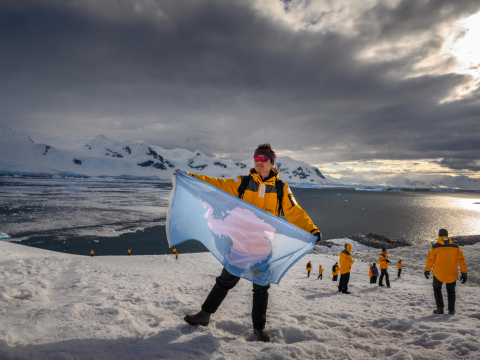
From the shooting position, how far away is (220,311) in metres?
4.27

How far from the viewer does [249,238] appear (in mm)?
3342

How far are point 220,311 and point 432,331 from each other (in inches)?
146

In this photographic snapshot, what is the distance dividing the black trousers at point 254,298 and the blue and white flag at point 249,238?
0.59 feet

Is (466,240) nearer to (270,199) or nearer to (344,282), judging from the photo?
(344,282)

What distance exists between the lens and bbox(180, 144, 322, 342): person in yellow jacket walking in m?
3.28

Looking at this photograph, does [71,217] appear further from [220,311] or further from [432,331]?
[432,331]

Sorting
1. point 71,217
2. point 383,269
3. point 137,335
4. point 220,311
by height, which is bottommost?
point 71,217

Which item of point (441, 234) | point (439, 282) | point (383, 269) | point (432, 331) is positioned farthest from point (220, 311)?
point (383, 269)

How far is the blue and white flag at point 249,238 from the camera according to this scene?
3.25m

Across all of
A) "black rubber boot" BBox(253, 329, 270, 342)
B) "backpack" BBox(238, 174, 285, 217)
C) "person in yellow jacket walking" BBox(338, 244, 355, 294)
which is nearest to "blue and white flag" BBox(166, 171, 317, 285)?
"backpack" BBox(238, 174, 285, 217)

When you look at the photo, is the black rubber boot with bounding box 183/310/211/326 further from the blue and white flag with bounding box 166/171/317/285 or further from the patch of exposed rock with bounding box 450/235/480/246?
the patch of exposed rock with bounding box 450/235/480/246

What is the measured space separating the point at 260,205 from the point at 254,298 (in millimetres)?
1411

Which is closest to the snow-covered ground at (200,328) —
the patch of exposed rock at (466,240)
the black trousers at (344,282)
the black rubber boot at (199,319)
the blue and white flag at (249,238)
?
the black rubber boot at (199,319)

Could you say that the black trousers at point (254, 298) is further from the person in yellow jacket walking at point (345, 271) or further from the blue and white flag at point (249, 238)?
the person in yellow jacket walking at point (345, 271)
